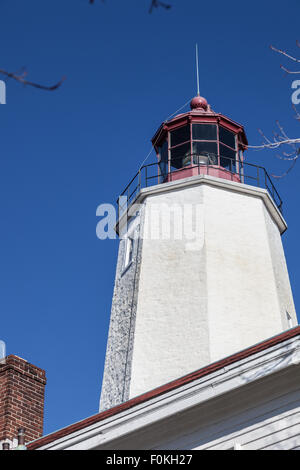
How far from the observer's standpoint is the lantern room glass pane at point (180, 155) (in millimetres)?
20297

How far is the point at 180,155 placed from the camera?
2058 cm

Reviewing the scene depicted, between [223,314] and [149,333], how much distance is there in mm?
1642

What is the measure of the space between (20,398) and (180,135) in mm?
10849

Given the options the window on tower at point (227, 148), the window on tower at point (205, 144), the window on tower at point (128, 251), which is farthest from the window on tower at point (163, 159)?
the window on tower at point (128, 251)

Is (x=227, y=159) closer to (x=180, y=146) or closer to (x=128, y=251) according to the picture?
(x=180, y=146)

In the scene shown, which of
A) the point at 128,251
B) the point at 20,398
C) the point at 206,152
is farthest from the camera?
the point at 206,152

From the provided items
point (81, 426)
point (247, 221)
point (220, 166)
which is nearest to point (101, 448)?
point (81, 426)

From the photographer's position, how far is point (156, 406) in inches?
325

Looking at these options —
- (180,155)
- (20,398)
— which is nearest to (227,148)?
(180,155)

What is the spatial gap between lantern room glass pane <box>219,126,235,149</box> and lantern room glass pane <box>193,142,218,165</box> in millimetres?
452

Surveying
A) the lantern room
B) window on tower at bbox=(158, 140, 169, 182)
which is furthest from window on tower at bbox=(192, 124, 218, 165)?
window on tower at bbox=(158, 140, 169, 182)

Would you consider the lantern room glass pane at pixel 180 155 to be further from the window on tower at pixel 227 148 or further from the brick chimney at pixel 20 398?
the brick chimney at pixel 20 398

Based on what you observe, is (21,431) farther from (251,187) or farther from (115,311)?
(251,187)

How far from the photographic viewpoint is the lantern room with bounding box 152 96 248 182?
20.2 m
